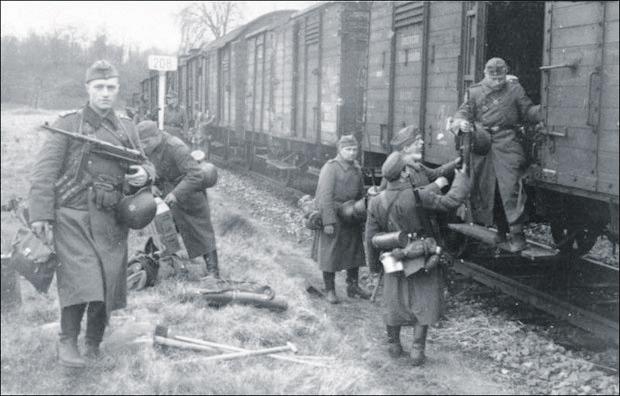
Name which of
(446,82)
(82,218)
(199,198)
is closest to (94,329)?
(82,218)

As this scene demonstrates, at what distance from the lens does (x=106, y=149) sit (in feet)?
15.5

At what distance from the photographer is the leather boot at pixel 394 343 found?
5.41 m

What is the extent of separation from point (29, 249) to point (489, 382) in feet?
10.7

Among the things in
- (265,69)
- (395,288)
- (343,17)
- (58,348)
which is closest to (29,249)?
(58,348)

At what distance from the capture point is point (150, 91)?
33.3 metres

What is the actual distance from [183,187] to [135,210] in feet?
6.23

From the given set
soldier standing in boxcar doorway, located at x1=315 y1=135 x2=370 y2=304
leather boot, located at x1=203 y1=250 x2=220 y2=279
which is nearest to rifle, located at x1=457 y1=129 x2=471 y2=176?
soldier standing in boxcar doorway, located at x1=315 y1=135 x2=370 y2=304

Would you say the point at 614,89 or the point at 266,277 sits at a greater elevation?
the point at 614,89

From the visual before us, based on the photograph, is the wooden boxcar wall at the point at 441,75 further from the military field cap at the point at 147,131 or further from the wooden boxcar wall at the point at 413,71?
the military field cap at the point at 147,131

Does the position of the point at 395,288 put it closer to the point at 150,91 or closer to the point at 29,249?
the point at 29,249

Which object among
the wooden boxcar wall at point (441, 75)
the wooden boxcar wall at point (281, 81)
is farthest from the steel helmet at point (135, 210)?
the wooden boxcar wall at point (281, 81)

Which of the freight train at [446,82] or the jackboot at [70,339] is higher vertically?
the freight train at [446,82]

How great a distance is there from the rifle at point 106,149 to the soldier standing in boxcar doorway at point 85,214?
49 mm

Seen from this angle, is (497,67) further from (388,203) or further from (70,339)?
(70,339)
